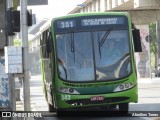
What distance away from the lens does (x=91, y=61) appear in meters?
15.0

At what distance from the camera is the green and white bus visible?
1473 centimetres

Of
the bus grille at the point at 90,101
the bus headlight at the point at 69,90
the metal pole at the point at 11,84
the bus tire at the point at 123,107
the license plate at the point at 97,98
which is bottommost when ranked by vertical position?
the bus tire at the point at 123,107

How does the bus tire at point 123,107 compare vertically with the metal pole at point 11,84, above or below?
below

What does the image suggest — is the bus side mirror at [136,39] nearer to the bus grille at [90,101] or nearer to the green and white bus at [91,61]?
the green and white bus at [91,61]

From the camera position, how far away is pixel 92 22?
50.5 feet

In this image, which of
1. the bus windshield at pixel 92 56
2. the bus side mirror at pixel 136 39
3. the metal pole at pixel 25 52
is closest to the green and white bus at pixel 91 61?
the bus windshield at pixel 92 56

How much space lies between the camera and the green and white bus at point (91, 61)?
14734 mm

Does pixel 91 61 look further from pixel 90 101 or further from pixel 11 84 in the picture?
pixel 11 84

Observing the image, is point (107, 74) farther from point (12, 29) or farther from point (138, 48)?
point (12, 29)

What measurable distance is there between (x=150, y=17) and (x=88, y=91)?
30.7 metres

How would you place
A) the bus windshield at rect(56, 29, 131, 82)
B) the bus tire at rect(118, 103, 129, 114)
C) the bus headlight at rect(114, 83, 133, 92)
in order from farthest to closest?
1. the bus tire at rect(118, 103, 129, 114)
2. the bus windshield at rect(56, 29, 131, 82)
3. the bus headlight at rect(114, 83, 133, 92)

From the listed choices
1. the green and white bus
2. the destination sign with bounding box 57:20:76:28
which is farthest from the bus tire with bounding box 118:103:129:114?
the destination sign with bounding box 57:20:76:28

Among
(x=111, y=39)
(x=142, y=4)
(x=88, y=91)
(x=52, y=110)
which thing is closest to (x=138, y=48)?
(x=111, y=39)

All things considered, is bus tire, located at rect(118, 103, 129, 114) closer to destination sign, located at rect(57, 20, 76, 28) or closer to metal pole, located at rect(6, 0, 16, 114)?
destination sign, located at rect(57, 20, 76, 28)
